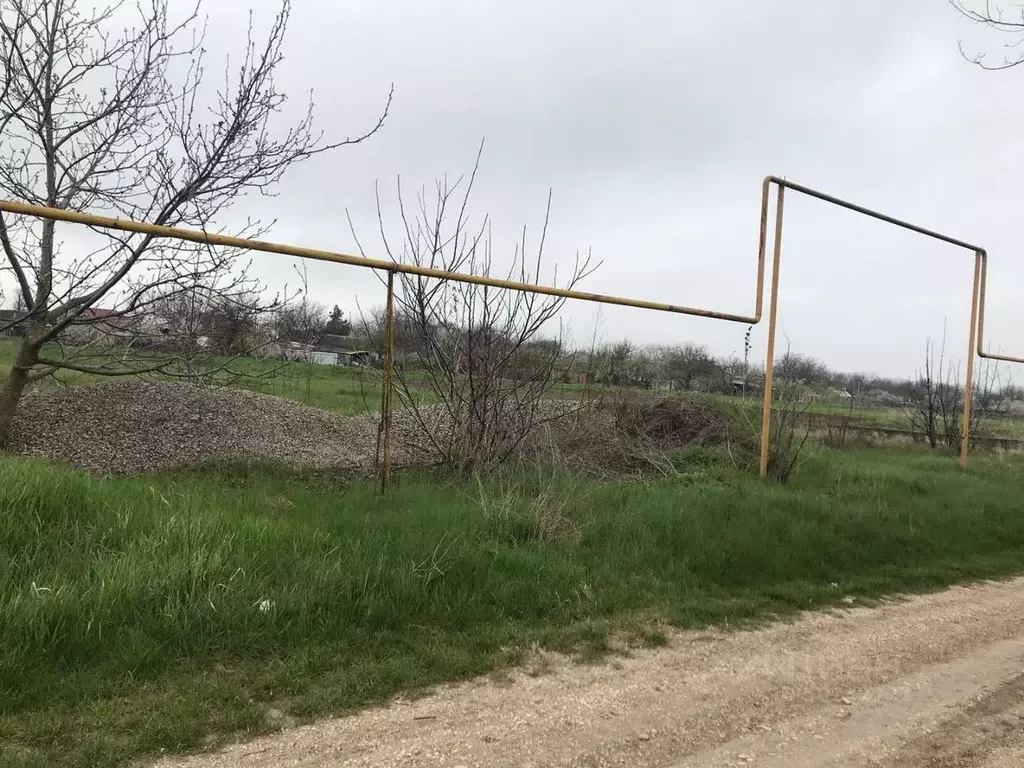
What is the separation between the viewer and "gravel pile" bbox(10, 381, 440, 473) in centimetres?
605

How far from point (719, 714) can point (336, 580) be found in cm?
216

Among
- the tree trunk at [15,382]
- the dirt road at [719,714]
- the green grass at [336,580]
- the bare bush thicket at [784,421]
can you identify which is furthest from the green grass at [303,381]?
the bare bush thicket at [784,421]

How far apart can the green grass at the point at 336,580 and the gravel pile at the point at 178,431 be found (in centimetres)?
61

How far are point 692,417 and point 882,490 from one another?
3555 mm

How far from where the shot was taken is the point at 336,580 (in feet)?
12.5

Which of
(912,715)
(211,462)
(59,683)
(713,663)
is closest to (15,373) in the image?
(211,462)

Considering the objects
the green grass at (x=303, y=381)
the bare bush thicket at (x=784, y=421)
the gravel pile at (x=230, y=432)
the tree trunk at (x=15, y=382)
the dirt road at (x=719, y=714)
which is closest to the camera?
the dirt road at (x=719, y=714)

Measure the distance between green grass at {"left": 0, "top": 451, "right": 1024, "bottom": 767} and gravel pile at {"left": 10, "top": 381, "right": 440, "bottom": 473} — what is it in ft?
1.99

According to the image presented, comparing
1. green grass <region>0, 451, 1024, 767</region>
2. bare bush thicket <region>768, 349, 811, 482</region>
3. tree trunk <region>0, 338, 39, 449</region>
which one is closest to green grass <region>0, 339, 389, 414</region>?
tree trunk <region>0, 338, 39, 449</region>

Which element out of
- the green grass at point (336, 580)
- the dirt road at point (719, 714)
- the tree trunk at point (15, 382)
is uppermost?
the tree trunk at point (15, 382)

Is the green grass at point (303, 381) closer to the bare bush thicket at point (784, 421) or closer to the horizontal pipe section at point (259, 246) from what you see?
the horizontal pipe section at point (259, 246)

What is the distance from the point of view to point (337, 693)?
3035 mm

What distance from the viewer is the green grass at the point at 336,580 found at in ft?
9.48

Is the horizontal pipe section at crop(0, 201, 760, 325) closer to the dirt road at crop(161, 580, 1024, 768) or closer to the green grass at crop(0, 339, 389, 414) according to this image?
the green grass at crop(0, 339, 389, 414)
